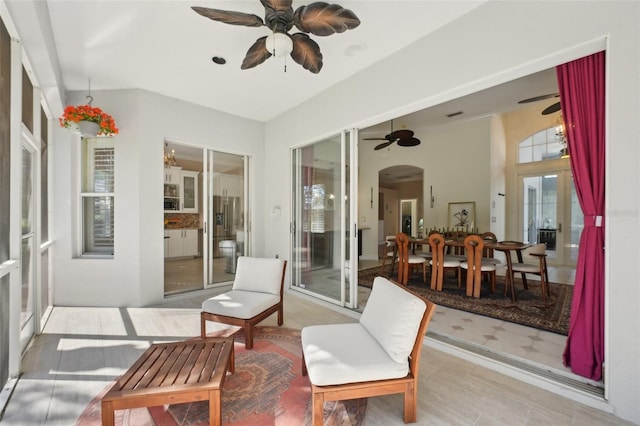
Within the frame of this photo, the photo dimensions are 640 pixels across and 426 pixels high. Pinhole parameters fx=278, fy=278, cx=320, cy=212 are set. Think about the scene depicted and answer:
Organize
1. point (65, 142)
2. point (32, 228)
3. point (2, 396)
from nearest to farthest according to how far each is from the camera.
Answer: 1. point (2, 396)
2. point (32, 228)
3. point (65, 142)

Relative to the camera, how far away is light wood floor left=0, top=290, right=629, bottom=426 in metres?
1.81

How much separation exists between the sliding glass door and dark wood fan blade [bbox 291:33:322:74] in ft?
4.18

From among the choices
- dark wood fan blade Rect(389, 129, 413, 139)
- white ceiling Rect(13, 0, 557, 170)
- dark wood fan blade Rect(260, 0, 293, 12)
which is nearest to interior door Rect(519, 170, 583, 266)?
white ceiling Rect(13, 0, 557, 170)

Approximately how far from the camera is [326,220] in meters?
4.37

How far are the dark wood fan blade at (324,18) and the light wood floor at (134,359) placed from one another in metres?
2.82

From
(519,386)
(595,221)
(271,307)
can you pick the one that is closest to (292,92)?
(271,307)

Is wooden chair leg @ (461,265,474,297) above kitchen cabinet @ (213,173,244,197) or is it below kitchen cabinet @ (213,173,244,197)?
below

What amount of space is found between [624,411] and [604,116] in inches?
78.3

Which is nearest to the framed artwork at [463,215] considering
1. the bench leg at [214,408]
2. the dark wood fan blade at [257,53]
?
the dark wood fan blade at [257,53]

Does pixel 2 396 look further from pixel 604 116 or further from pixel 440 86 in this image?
pixel 604 116

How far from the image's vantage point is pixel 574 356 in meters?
2.18

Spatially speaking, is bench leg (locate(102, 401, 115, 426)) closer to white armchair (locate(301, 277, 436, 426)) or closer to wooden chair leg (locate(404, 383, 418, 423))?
white armchair (locate(301, 277, 436, 426))

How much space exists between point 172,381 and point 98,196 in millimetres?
3717

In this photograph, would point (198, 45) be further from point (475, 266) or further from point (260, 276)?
point (475, 266)
